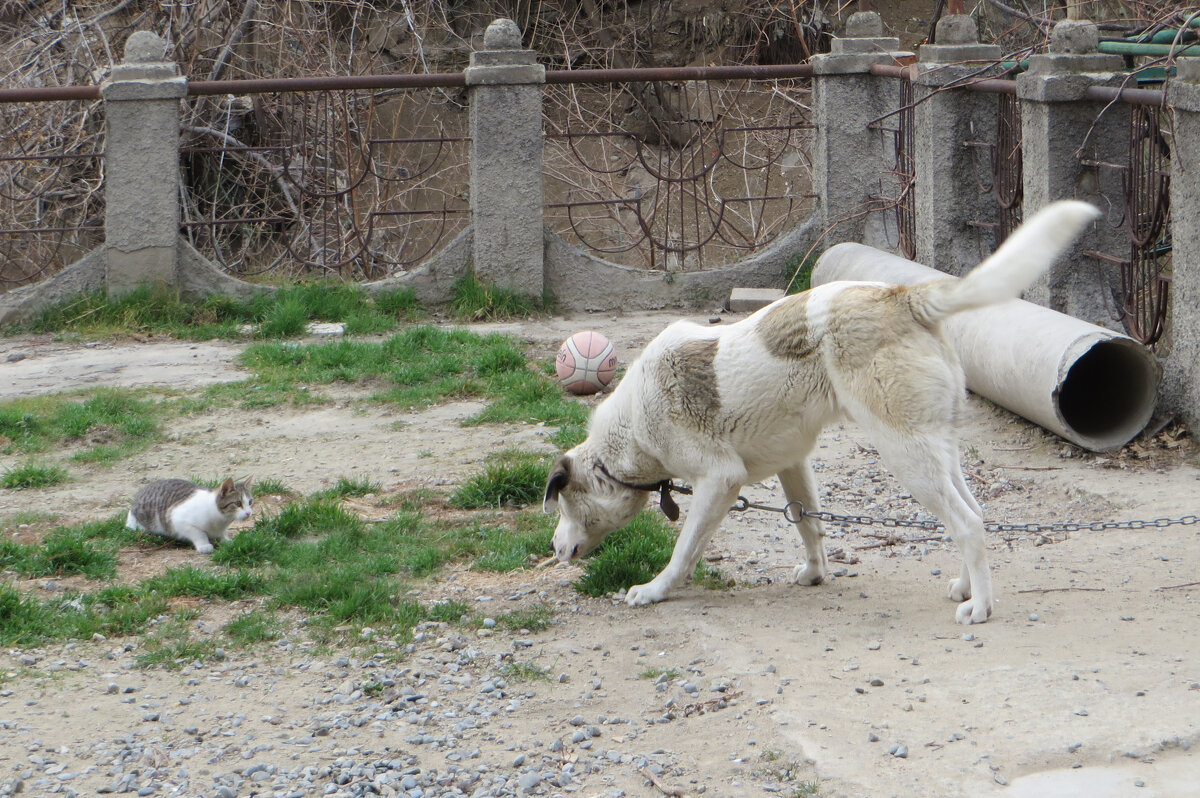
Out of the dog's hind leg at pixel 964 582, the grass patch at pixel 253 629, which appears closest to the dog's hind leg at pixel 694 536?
the dog's hind leg at pixel 964 582

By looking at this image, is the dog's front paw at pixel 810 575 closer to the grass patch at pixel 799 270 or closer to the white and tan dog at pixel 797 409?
the white and tan dog at pixel 797 409

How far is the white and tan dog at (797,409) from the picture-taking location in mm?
4484

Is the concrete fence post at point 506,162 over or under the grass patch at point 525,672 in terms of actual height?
over

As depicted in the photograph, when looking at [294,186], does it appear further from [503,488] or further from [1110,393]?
[1110,393]

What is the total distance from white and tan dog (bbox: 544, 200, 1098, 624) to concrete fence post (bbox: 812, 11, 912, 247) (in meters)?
6.47

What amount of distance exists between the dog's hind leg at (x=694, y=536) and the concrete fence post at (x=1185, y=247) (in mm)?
3032

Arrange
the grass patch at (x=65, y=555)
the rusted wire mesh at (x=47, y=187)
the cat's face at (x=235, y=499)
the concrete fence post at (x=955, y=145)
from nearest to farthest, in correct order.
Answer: the grass patch at (x=65, y=555)
the cat's face at (x=235, y=499)
the concrete fence post at (x=955, y=145)
the rusted wire mesh at (x=47, y=187)

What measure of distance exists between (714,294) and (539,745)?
7.79 meters

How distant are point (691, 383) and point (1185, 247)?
3.18 meters

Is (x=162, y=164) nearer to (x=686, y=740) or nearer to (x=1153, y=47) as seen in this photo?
(x=1153, y=47)

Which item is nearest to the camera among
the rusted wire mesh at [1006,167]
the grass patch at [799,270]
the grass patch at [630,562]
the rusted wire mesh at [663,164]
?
the grass patch at [630,562]

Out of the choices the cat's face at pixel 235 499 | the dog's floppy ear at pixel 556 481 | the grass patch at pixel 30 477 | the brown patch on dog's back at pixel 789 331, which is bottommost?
the grass patch at pixel 30 477

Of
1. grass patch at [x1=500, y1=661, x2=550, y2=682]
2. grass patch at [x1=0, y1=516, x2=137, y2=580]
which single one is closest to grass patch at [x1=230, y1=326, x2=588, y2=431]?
grass patch at [x1=0, y1=516, x2=137, y2=580]

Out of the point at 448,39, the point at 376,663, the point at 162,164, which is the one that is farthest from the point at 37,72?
the point at 376,663
